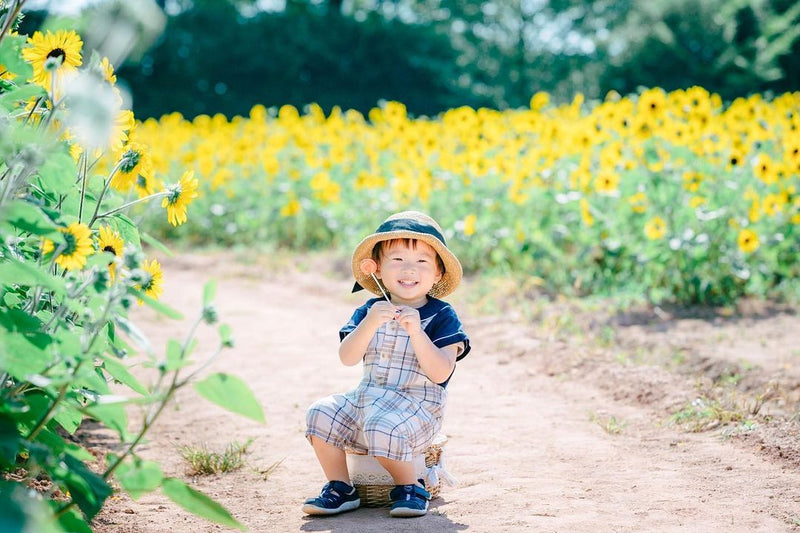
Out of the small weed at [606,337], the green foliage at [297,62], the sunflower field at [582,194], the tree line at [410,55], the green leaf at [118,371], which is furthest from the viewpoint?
the green foliage at [297,62]

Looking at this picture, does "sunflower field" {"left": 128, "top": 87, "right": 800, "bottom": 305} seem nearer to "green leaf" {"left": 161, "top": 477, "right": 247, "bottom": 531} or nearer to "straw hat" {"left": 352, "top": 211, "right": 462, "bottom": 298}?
"straw hat" {"left": 352, "top": 211, "right": 462, "bottom": 298}

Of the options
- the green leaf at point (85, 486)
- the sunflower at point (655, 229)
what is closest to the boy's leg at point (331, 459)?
the green leaf at point (85, 486)

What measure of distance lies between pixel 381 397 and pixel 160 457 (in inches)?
45.0

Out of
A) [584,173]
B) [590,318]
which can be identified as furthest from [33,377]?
[584,173]

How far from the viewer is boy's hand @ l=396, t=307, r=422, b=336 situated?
2.87m

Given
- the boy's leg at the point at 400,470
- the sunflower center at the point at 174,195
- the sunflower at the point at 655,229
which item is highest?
the sunflower at the point at 655,229

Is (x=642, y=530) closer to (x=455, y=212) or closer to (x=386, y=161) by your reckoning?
(x=455, y=212)

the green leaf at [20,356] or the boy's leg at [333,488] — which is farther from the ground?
the green leaf at [20,356]

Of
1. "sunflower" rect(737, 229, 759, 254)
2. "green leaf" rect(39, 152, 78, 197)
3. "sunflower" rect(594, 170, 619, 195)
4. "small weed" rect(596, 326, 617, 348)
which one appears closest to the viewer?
"green leaf" rect(39, 152, 78, 197)

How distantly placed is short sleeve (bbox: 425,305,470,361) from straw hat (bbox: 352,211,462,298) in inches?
5.7

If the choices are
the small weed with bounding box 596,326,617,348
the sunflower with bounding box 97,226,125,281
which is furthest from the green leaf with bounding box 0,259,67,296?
the small weed with bounding box 596,326,617,348

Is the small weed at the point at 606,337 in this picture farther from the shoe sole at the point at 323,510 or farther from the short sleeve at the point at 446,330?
the shoe sole at the point at 323,510

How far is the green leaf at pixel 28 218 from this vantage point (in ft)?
→ 6.21

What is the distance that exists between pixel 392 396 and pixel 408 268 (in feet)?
1.32
